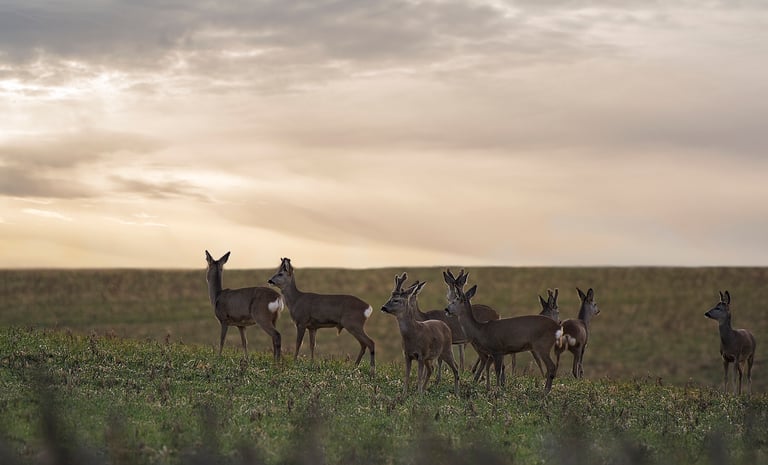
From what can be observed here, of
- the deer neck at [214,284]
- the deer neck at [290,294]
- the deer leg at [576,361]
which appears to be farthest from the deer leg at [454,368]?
the deer neck at [214,284]

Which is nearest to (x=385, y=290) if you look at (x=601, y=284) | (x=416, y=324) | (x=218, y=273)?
(x=601, y=284)

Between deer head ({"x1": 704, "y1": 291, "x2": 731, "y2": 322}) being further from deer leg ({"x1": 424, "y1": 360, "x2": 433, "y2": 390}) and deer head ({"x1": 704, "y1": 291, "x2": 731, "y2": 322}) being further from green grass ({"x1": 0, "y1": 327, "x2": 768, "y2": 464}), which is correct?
deer leg ({"x1": 424, "y1": 360, "x2": 433, "y2": 390})

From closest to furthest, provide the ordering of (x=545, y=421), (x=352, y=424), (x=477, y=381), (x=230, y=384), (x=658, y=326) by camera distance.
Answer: (x=352, y=424) < (x=545, y=421) < (x=230, y=384) < (x=477, y=381) < (x=658, y=326)

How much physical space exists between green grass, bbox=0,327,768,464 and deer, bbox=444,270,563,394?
2.08 ft

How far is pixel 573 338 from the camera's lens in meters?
25.1

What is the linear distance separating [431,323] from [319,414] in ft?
16.0

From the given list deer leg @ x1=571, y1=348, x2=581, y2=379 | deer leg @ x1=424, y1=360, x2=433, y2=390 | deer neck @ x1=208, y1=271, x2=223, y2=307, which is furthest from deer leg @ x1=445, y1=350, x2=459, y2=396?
deer neck @ x1=208, y1=271, x2=223, y2=307

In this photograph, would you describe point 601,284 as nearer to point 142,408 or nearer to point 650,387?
point 650,387

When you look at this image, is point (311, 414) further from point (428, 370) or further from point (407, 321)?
point (428, 370)

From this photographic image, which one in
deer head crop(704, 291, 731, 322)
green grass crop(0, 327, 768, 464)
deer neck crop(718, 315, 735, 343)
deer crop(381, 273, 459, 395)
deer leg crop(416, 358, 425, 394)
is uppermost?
deer head crop(704, 291, 731, 322)

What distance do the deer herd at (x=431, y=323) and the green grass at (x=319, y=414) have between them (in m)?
0.68

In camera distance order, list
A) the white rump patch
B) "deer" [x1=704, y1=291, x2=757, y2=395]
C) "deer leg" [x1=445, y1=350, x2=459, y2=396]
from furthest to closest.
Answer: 1. "deer" [x1=704, y1=291, x2=757, y2=395]
2. the white rump patch
3. "deer leg" [x1=445, y1=350, x2=459, y2=396]

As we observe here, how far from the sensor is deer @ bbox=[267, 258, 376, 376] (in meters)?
23.4

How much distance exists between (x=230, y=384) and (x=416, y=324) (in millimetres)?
3458
